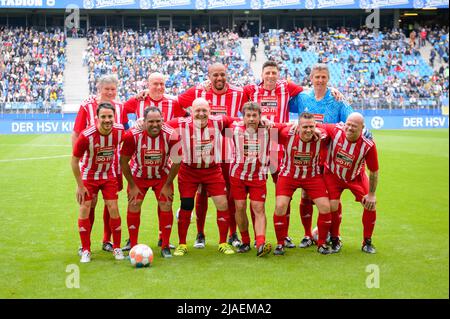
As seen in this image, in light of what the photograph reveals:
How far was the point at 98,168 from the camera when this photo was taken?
6.69 meters

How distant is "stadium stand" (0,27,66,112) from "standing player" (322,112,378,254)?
868 inches

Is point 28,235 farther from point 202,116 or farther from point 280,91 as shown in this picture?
point 280,91

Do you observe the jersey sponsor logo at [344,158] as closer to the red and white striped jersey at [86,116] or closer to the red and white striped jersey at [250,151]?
the red and white striped jersey at [250,151]

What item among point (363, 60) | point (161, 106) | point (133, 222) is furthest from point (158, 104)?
point (363, 60)

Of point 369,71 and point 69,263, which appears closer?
point 69,263

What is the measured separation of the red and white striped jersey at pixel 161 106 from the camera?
24.6ft

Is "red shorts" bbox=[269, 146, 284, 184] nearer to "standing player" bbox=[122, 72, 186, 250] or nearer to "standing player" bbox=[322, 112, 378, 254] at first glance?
"standing player" bbox=[322, 112, 378, 254]

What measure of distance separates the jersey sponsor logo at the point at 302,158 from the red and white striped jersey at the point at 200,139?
834 millimetres

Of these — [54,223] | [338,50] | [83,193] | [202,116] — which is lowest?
[54,223]

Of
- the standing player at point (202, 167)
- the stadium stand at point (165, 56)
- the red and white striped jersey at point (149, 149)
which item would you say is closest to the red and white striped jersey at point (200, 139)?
the standing player at point (202, 167)

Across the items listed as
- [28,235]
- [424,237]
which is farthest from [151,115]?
[424,237]

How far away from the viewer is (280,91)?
7.66 metres

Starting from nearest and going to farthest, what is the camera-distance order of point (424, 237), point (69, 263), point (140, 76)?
point (69, 263) < point (424, 237) < point (140, 76)

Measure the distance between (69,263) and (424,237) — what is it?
4.19m
